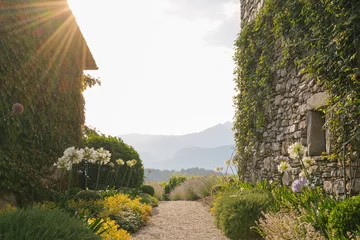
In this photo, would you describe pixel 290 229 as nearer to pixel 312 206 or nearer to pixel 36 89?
pixel 312 206

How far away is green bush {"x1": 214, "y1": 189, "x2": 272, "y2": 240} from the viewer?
16.4ft

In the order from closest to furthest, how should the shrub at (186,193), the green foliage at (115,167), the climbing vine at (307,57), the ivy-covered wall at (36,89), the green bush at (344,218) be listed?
the green bush at (344,218) < the climbing vine at (307,57) < the ivy-covered wall at (36,89) < the green foliage at (115,167) < the shrub at (186,193)

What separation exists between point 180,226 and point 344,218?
367 centimetres

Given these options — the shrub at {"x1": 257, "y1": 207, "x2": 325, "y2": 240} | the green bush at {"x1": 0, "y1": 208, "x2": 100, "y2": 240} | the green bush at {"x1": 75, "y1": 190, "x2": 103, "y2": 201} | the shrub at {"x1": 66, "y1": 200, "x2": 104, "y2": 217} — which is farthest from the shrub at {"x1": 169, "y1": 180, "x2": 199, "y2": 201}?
the green bush at {"x1": 0, "y1": 208, "x2": 100, "y2": 240}

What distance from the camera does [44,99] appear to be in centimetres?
683

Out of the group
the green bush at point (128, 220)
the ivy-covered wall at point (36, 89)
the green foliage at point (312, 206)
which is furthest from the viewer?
the green bush at point (128, 220)

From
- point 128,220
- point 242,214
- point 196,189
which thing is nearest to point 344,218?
point 242,214

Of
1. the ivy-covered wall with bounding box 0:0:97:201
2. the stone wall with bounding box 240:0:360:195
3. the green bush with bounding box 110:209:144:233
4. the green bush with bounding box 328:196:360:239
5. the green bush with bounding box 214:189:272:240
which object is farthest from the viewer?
the green bush with bounding box 110:209:144:233

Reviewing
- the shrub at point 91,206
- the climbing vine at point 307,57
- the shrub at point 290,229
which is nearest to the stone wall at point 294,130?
the climbing vine at point 307,57

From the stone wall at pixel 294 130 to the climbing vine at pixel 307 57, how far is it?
0.68 feet

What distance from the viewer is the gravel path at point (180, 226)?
17.8 feet

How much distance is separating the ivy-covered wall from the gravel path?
7.52ft

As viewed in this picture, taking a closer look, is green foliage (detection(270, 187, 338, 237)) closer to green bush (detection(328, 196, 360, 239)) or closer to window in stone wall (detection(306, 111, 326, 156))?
green bush (detection(328, 196, 360, 239))

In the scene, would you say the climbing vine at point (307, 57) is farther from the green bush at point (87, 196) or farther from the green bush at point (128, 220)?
the green bush at point (87, 196)
